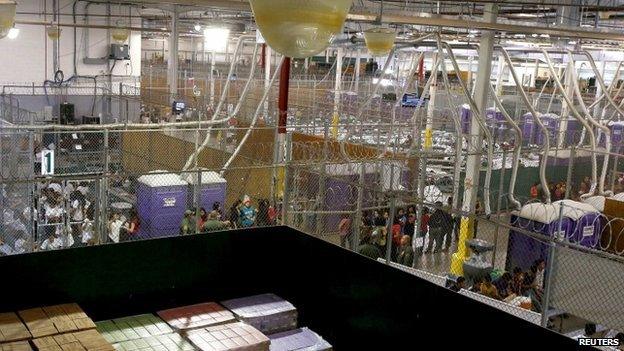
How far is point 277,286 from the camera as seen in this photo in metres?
8.47

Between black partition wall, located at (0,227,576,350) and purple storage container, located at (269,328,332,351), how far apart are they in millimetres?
259

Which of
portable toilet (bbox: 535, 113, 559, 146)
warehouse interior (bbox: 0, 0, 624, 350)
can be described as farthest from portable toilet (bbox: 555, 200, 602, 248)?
portable toilet (bbox: 535, 113, 559, 146)

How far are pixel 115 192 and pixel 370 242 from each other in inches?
270

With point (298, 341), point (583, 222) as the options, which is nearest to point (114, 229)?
point (298, 341)

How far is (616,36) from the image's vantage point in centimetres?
1197

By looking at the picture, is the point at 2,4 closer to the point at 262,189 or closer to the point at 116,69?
the point at 262,189

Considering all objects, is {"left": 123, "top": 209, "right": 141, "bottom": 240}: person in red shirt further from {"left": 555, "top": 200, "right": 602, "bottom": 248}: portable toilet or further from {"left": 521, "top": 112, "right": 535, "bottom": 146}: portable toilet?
{"left": 521, "top": 112, "right": 535, "bottom": 146}: portable toilet

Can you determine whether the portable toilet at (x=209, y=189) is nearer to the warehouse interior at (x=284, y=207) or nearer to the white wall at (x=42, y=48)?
the warehouse interior at (x=284, y=207)

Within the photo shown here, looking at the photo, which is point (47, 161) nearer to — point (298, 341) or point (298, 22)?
point (298, 341)

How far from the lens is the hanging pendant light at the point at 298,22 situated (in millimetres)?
3072

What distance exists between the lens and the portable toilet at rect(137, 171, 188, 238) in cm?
1361

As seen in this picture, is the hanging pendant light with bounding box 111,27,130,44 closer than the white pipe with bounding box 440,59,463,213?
No

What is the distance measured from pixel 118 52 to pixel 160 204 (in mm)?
11145

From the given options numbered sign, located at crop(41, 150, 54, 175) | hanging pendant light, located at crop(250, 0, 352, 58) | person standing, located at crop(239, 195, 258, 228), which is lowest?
person standing, located at crop(239, 195, 258, 228)
